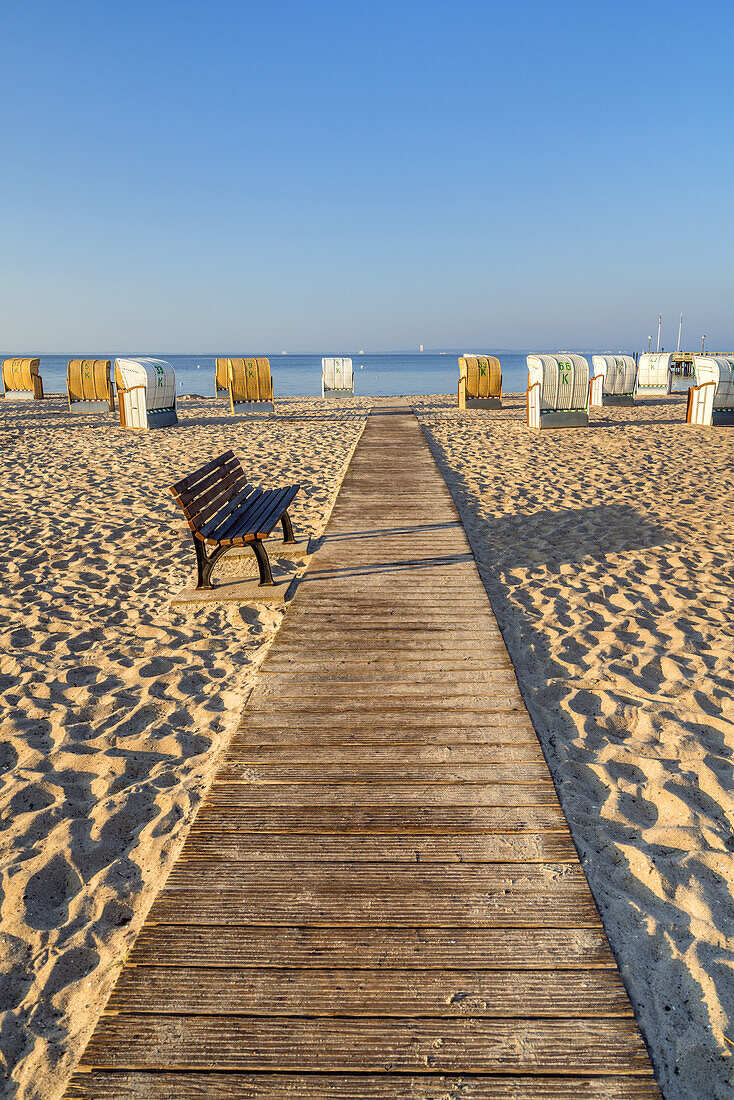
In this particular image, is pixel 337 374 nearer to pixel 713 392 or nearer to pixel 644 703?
pixel 713 392

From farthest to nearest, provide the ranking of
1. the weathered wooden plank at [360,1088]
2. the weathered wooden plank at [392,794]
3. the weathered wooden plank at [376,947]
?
the weathered wooden plank at [392,794], the weathered wooden plank at [376,947], the weathered wooden plank at [360,1088]

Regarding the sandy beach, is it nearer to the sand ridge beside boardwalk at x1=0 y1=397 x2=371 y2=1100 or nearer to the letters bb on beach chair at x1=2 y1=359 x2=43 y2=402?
the sand ridge beside boardwalk at x1=0 y1=397 x2=371 y2=1100

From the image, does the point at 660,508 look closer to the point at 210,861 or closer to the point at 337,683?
the point at 337,683

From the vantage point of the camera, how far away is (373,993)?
173cm

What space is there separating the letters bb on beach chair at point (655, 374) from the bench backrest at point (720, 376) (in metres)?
11.9

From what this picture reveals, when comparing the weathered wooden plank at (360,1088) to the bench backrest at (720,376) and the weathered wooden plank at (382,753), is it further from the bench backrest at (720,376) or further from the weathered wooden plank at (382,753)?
the bench backrest at (720,376)

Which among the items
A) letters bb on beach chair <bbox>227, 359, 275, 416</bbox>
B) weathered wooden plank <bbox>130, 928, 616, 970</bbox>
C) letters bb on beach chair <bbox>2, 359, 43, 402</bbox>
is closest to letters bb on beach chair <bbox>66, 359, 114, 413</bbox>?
letters bb on beach chair <bbox>227, 359, 275, 416</bbox>

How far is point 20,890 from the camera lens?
7.55 feet

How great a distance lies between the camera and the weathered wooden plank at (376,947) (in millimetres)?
1818

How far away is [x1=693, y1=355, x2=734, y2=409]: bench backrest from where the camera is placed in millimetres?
14523

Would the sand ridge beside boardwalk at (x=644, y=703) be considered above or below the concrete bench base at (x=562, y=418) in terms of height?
below

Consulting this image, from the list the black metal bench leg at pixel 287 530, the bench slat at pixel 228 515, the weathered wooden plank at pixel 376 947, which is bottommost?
the weathered wooden plank at pixel 376 947

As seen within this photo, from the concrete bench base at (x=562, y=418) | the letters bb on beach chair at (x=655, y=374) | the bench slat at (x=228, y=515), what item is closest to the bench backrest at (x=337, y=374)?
the letters bb on beach chair at (x=655, y=374)

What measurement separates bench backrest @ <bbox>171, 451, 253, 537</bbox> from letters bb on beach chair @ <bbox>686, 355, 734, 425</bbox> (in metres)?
12.5
